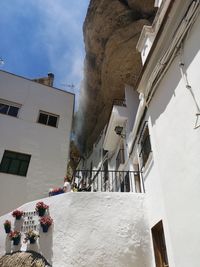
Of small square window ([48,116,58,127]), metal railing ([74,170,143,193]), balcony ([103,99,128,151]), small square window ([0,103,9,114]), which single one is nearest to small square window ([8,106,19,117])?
small square window ([0,103,9,114])

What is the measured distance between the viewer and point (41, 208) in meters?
7.21

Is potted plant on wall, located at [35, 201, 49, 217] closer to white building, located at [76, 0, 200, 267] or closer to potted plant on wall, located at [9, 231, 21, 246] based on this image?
potted plant on wall, located at [9, 231, 21, 246]

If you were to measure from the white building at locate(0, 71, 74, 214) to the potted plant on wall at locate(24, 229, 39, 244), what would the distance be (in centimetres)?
326

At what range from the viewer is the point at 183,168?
4434 mm

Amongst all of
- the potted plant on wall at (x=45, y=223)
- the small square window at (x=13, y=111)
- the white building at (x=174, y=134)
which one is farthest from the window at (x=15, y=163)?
the white building at (x=174, y=134)

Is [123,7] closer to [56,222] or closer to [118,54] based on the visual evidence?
[118,54]

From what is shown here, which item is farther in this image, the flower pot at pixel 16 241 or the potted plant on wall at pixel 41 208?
the potted plant on wall at pixel 41 208

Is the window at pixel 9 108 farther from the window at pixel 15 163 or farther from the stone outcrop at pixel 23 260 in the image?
the stone outcrop at pixel 23 260

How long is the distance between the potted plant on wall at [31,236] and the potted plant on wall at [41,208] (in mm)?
520

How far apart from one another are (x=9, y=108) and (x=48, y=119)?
85.1 inches

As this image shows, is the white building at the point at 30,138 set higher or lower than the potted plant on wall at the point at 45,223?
higher

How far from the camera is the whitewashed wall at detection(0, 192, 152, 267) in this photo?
616cm

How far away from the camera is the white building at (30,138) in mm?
10664

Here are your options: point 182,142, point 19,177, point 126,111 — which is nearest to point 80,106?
point 126,111
